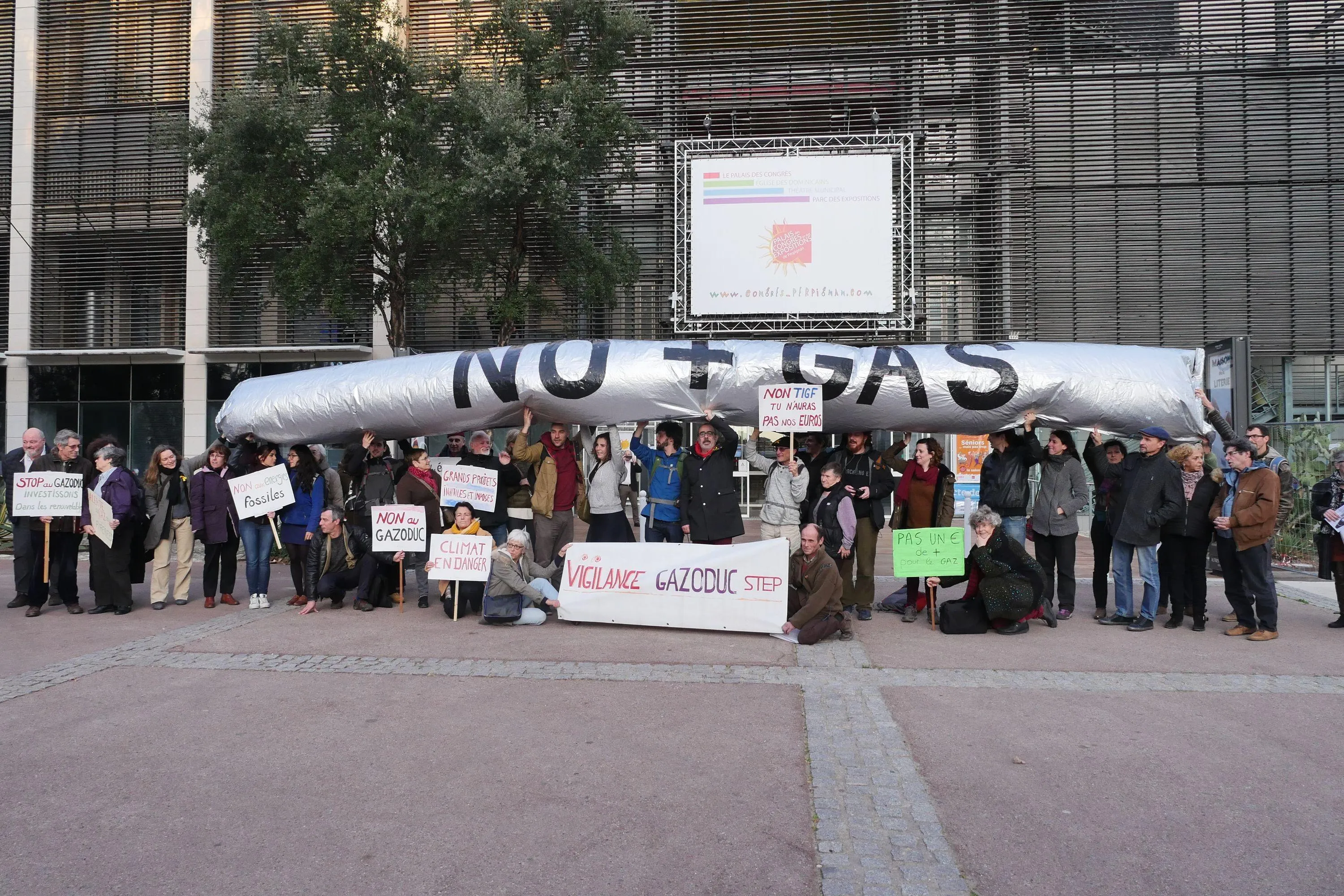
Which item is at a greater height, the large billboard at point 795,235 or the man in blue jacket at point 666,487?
the large billboard at point 795,235

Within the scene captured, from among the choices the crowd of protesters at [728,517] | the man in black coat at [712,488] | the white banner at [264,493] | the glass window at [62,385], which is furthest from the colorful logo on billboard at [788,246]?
the glass window at [62,385]

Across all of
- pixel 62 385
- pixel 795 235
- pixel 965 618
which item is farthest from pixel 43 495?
pixel 62 385

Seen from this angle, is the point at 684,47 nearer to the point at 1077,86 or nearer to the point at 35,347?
the point at 1077,86

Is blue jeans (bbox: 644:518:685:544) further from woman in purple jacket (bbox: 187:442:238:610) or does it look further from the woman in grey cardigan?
woman in purple jacket (bbox: 187:442:238:610)

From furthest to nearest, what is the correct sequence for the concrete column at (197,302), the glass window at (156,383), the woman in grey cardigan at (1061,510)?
the glass window at (156,383) → the concrete column at (197,302) → the woman in grey cardigan at (1061,510)

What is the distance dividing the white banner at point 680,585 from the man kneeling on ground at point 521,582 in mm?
264

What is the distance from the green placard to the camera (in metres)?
7.97

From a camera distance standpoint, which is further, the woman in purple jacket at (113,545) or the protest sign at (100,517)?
the woman in purple jacket at (113,545)

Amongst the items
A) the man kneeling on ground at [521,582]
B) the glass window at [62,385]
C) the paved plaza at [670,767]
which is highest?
the glass window at [62,385]

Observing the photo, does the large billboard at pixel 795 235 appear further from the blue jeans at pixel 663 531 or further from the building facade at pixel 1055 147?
the blue jeans at pixel 663 531

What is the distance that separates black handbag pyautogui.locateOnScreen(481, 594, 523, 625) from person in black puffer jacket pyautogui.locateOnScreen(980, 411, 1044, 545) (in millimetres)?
4451

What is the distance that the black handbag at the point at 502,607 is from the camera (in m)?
7.98

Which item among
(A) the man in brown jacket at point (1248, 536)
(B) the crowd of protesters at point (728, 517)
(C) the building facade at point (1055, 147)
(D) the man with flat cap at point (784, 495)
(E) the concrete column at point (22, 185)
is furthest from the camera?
(E) the concrete column at point (22, 185)

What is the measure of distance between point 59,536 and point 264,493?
6.99 ft
